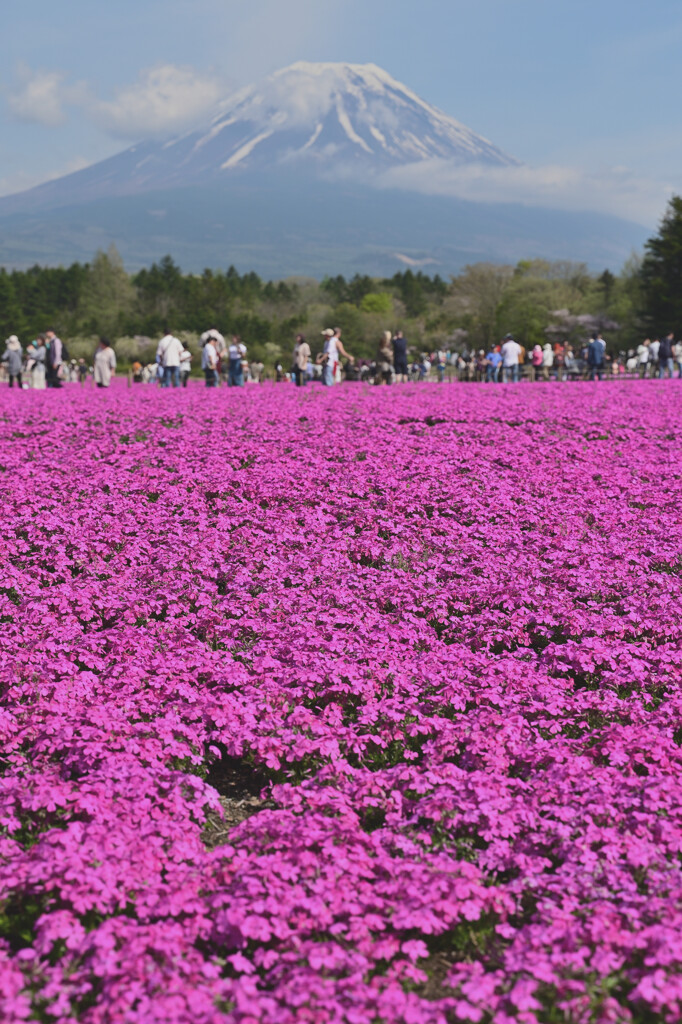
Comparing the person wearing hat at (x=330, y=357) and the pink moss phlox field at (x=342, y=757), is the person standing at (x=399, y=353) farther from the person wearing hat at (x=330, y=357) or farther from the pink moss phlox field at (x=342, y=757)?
the pink moss phlox field at (x=342, y=757)

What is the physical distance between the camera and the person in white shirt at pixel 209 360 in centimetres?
3275

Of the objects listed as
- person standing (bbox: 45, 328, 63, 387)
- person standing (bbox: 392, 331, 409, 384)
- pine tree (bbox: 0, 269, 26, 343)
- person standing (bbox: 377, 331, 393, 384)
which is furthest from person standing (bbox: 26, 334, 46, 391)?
pine tree (bbox: 0, 269, 26, 343)

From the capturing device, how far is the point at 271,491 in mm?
12680

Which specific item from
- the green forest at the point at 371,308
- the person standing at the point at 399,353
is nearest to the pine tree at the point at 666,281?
the green forest at the point at 371,308

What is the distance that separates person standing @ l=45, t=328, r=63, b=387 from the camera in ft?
110

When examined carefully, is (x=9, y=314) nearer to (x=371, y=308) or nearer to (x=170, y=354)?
(x=371, y=308)

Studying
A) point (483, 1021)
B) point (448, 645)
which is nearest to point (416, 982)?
point (483, 1021)

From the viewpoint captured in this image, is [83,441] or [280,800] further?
[83,441]

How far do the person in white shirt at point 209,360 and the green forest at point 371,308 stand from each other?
3955cm

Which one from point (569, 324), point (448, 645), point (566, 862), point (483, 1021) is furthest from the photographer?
point (569, 324)

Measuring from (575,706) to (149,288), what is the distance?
447 ft

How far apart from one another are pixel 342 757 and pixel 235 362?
29.2m

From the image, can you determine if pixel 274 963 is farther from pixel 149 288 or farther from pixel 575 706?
pixel 149 288

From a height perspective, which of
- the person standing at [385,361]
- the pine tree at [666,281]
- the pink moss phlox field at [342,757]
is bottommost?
the pink moss phlox field at [342,757]
